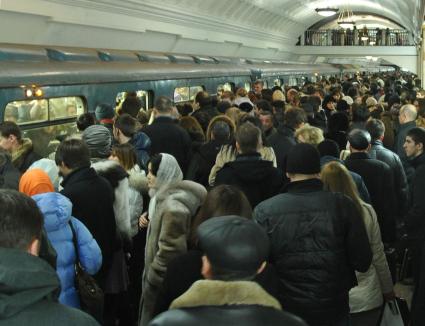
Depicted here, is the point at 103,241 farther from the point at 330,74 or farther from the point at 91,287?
the point at 330,74

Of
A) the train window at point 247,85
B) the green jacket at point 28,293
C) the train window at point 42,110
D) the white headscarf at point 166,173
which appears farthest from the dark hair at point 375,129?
the train window at point 247,85

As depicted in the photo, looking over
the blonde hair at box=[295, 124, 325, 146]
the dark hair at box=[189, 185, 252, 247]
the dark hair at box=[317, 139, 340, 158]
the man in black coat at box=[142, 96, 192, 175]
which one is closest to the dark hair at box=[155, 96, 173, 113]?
the man in black coat at box=[142, 96, 192, 175]

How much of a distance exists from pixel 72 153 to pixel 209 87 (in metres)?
10.7

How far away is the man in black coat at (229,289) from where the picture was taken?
2045mm

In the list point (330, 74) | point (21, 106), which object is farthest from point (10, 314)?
point (330, 74)

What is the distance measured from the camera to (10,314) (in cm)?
212

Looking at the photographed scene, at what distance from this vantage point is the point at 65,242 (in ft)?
12.6

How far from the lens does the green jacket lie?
2.11 m

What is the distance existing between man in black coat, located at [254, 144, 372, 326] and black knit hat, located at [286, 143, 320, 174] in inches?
6.2

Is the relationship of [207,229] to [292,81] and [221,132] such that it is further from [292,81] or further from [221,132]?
A: [292,81]

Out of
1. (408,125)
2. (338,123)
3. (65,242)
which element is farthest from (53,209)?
(408,125)

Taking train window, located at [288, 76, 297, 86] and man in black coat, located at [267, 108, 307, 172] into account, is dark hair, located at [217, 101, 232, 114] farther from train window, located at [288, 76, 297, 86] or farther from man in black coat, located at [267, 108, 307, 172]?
train window, located at [288, 76, 297, 86]

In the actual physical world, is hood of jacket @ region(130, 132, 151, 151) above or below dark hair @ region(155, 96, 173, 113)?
below

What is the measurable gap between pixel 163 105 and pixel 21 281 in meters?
5.13
